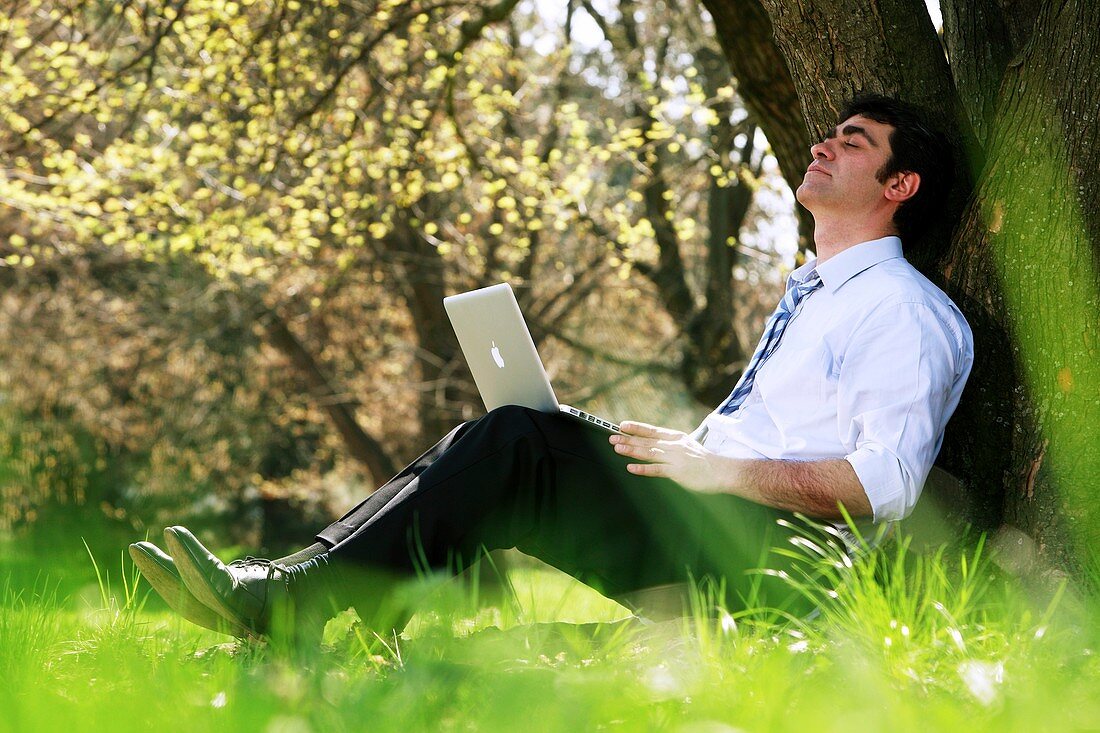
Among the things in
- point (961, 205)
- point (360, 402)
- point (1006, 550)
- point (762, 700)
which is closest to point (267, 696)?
point (762, 700)

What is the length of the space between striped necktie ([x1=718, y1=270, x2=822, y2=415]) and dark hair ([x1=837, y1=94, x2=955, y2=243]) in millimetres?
301

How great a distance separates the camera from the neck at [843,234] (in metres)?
3.08

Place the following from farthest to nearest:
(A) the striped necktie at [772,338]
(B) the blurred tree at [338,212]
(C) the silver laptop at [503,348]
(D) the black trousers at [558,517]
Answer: (B) the blurred tree at [338,212], (A) the striped necktie at [772,338], (C) the silver laptop at [503,348], (D) the black trousers at [558,517]

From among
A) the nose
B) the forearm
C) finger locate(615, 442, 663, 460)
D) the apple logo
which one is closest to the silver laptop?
the apple logo

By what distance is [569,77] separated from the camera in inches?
378

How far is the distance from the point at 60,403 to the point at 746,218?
7911mm

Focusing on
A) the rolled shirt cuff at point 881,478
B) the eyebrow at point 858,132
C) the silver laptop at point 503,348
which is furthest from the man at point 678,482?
the eyebrow at point 858,132

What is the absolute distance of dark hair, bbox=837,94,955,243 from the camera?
3.03m

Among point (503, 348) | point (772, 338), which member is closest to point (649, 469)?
point (503, 348)

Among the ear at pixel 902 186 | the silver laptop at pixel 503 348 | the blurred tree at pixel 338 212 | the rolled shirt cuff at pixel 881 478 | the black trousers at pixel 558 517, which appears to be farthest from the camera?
the blurred tree at pixel 338 212

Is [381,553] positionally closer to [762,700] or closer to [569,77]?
[762,700]

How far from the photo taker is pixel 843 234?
3096 millimetres

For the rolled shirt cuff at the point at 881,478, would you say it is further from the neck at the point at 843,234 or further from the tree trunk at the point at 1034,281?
the neck at the point at 843,234

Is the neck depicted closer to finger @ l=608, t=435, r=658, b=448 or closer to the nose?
the nose
